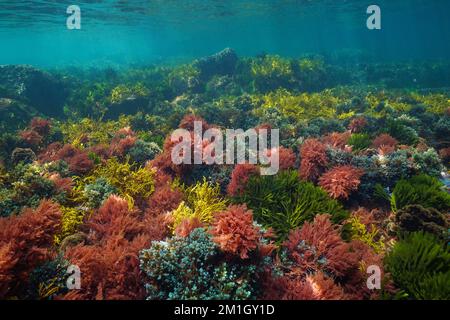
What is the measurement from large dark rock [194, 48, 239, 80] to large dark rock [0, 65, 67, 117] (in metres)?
10.8

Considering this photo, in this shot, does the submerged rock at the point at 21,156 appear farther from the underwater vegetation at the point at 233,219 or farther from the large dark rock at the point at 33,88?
the large dark rock at the point at 33,88

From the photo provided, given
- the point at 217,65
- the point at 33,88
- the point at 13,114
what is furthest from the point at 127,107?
the point at 217,65

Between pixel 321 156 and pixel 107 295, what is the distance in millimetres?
5754

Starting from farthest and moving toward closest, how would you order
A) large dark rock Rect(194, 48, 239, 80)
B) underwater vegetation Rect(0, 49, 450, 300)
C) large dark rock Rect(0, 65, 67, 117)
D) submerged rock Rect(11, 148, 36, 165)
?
large dark rock Rect(194, 48, 239, 80)
large dark rock Rect(0, 65, 67, 117)
submerged rock Rect(11, 148, 36, 165)
underwater vegetation Rect(0, 49, 450, 300)

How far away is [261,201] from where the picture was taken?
21.1 ft

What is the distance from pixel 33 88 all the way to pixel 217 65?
45.0ft

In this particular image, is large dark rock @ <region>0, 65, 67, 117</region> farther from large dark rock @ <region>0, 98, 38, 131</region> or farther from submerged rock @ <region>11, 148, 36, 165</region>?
submerged rock @ <region>11, 148, 36, 165</region>

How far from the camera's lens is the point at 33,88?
19.1 meters

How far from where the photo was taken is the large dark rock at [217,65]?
24.5m

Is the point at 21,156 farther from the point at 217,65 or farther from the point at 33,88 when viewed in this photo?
the point at 217,65

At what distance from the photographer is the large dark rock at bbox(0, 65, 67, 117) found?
18.5 m

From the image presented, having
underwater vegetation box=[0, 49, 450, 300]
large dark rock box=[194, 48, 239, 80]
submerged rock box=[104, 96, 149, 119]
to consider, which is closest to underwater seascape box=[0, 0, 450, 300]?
underwater vegetation box=[0, 49, 450, 300]
